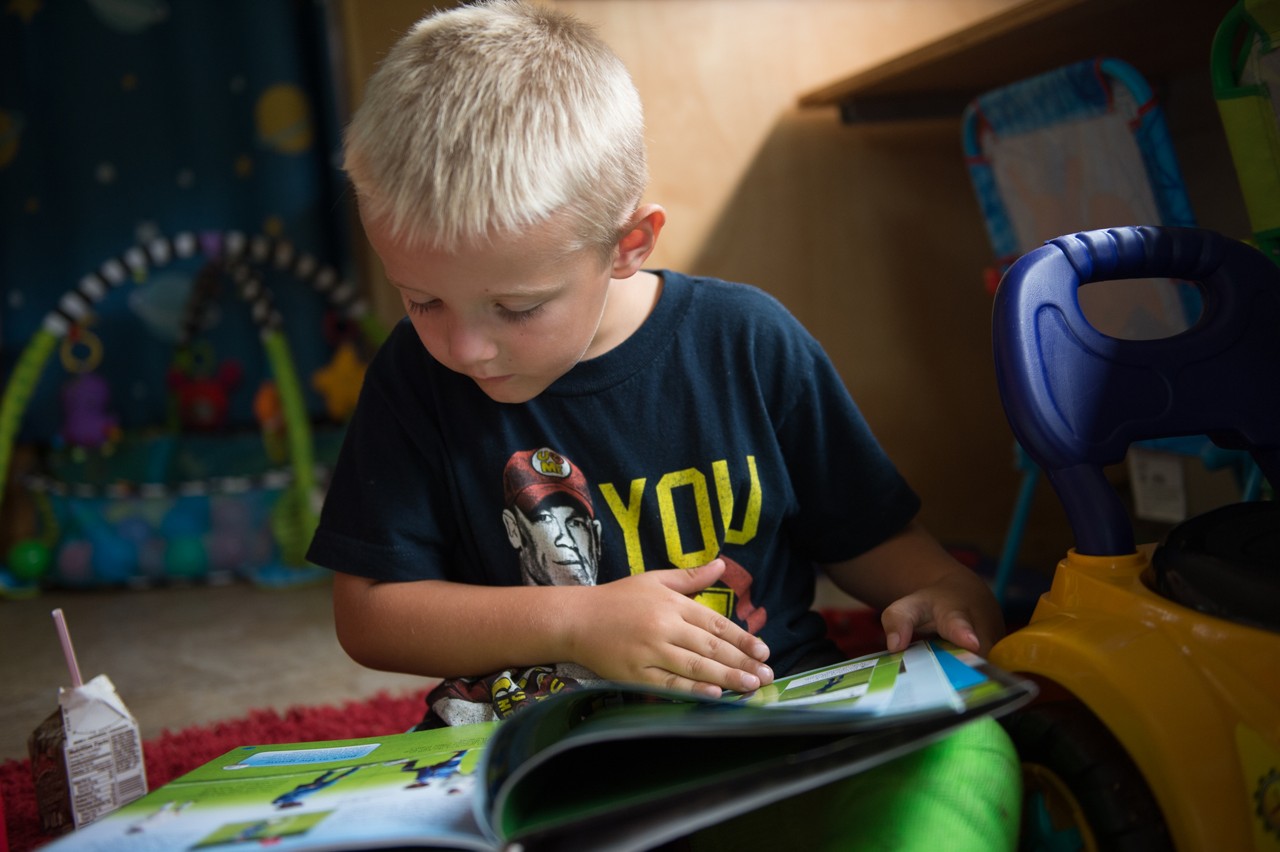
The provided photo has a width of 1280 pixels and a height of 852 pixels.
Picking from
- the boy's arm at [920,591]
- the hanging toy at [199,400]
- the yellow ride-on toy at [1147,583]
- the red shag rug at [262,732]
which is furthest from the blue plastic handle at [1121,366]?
the hanging toy at [199,400]

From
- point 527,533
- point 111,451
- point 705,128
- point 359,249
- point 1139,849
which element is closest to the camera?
point 1139,849

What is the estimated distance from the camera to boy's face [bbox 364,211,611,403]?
0.64 metres

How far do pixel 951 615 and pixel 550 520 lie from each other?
10.8 inches

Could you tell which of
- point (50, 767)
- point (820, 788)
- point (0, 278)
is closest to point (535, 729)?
point (820, 788)

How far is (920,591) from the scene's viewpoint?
2.23ft

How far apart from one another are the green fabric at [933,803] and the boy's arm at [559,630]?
0.32 feet

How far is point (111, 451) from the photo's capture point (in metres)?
2.27

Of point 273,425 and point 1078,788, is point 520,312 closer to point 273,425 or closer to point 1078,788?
point 1078,788

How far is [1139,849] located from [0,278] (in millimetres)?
2510

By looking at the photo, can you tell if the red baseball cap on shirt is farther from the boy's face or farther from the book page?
the book page

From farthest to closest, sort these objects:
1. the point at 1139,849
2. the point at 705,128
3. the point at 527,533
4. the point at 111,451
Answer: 1. the point at 111,451
2. the point at 705,128
3. the point at 527,533
4. the point at 1139,849

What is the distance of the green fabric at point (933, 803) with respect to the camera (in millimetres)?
473

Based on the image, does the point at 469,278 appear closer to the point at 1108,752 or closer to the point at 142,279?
the point at 1108,752

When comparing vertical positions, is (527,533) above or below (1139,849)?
above
